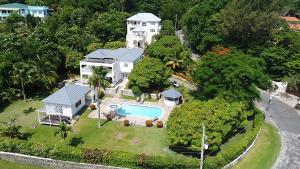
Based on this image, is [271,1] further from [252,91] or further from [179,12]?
[179,12]

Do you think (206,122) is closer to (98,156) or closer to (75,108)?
(98,156)

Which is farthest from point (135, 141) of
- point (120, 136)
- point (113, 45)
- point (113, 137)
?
point (113, 45)

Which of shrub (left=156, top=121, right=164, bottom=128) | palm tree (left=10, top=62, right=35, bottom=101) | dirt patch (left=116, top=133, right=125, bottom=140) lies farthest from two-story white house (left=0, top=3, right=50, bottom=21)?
shrub (left=156, top=121, right=164, bottom=128)

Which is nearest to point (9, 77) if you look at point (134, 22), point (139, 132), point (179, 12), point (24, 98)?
point (24, 98)

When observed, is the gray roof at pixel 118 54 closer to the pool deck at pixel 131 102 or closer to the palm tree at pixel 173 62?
the palm tree at pixel 173 62

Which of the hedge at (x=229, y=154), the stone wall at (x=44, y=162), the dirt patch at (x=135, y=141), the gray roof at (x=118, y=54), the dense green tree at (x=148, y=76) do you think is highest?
the gray roof at (x=118, y=54)

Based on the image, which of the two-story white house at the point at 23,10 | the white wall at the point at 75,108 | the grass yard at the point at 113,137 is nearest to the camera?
the grass yard at the point at 113,137

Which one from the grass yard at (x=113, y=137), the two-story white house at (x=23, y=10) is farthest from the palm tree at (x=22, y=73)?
the two-story white house at (x=23, y=10)
